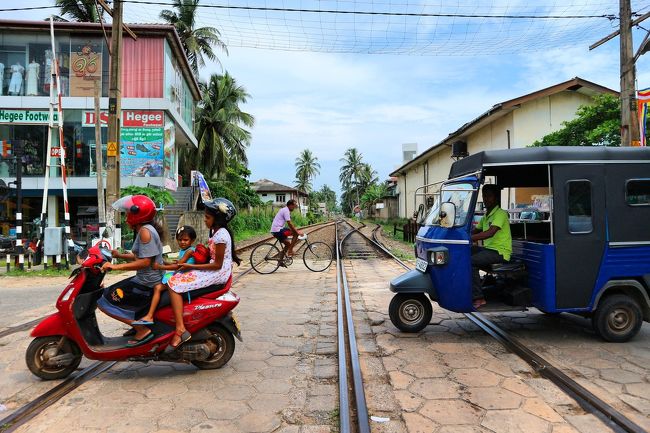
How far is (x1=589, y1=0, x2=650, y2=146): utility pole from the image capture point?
10805mm

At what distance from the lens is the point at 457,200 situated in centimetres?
570

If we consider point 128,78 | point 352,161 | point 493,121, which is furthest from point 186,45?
point 352,161

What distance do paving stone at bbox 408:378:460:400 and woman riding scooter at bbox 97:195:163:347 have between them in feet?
7.93

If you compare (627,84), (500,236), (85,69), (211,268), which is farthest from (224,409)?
(85,69)

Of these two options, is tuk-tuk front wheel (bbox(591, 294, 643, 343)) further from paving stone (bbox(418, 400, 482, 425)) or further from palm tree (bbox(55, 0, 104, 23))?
palm tree (bbox(55, 0, 104, 23))

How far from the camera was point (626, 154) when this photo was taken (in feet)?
17.3

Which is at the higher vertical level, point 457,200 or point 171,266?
point 457,200

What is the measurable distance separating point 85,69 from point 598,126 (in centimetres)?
2166

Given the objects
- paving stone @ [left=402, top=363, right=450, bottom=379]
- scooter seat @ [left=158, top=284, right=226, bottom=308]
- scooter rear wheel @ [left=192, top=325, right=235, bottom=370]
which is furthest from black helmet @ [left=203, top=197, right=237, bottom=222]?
paving stone @ [left=402, top=363, right=450, bottom=379]

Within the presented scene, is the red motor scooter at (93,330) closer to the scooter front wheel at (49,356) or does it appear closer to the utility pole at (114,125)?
the scooter front wheel at (49,356)

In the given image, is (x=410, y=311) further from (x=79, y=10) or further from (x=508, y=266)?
(x=79, y=10)

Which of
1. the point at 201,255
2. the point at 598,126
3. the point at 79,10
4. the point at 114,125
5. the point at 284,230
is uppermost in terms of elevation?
the point at 79,10

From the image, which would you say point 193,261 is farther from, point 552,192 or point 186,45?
point 186,45

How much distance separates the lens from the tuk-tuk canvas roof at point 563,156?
523 cm
